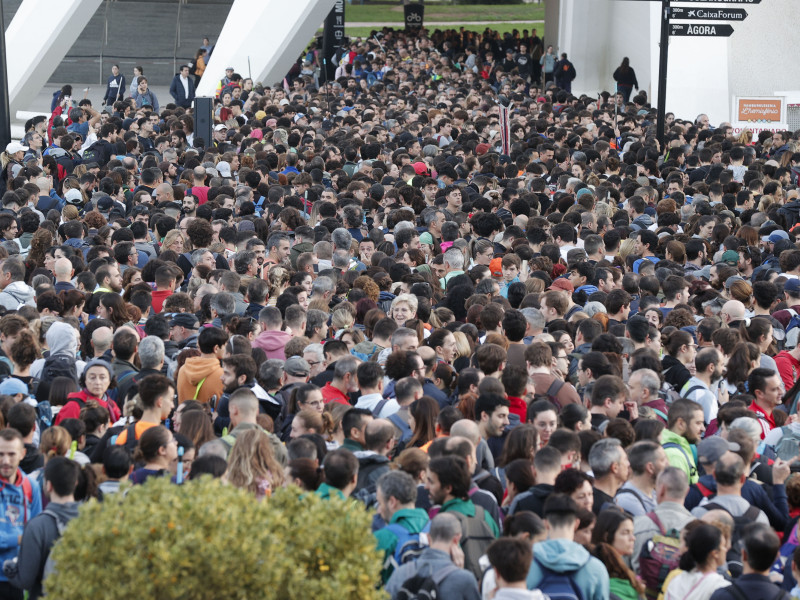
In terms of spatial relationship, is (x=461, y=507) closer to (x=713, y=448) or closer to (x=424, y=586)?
(x=424, y=586)

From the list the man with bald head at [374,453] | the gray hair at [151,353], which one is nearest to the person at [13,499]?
the man with bald head at [374,453]

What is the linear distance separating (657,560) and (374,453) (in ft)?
5.68

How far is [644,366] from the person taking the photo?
8.77 m

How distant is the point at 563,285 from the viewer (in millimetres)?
11344

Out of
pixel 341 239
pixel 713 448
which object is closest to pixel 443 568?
pixel 713 448

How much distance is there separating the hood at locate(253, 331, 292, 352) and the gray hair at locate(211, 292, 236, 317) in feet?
2.12

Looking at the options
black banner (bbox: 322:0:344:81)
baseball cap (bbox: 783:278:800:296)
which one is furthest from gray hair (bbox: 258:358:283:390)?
black banner (bbox: 322:0:344:81)

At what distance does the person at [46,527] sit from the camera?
20.2ft

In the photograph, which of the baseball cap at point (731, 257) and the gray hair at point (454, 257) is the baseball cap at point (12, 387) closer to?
the gray hair at point (454, 257)

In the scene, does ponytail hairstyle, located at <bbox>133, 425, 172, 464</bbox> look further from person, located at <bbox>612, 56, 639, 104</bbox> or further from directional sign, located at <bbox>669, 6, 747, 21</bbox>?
person, located at <bbox>612, 56, 639, 104</bbox>

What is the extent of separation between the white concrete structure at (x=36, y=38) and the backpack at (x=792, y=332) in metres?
21.5

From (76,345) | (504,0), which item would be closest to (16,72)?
(76,345)

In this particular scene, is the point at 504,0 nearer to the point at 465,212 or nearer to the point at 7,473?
the point at 465,212

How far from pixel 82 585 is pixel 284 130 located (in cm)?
1671
